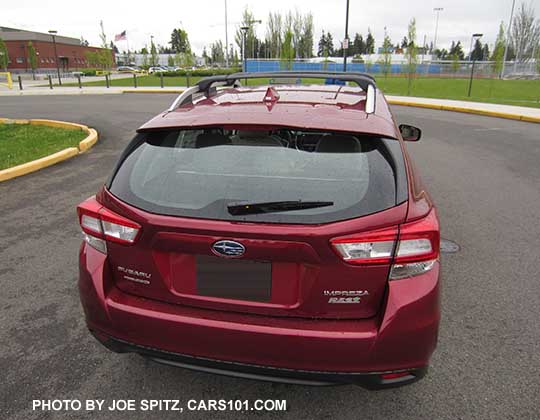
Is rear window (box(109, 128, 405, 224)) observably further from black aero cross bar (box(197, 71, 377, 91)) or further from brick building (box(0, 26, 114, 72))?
brick building (box(0, 26, 114, 72))

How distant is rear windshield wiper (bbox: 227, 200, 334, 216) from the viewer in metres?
1.84

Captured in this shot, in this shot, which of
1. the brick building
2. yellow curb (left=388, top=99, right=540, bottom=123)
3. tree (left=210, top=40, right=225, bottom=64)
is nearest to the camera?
yellow curb (left=388, top=99, right=540, bottom=123)

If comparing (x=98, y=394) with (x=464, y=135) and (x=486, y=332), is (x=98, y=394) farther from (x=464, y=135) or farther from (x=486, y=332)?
(x=464, y=135)

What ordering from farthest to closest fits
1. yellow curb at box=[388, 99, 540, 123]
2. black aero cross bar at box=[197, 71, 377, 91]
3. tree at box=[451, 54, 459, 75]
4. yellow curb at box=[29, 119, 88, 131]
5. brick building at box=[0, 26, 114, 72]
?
brick building at box=[0, 26, 114, 72] → tree at box=[451, 54, 459, 75] → yellow curb at box=[388, 99, 540, 123] → yellow curb at box=[29, 119, 88, 131] → black aero cross bar at box=[197, 71, 377, 91]

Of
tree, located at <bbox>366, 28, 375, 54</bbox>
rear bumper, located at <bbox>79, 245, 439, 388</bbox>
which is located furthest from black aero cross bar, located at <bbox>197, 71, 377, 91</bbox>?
tree, located at <bbox>366, 28, 375, 54</bbox>

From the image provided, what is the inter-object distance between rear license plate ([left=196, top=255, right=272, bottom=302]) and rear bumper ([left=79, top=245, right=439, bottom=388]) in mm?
105

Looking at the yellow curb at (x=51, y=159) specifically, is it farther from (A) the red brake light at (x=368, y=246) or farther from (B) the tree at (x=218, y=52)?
(B) the tree at (x=218, y=52)

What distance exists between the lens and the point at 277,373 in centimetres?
190

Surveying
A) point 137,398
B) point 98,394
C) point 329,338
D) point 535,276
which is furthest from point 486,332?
point 98,394

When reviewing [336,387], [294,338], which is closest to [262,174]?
[294,338]

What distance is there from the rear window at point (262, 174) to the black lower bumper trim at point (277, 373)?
2.24 ft

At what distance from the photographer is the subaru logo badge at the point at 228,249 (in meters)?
1.80

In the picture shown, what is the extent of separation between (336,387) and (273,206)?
121 cm

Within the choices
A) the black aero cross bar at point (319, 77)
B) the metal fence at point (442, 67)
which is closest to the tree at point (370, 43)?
the metal fence at point (442, 67)
